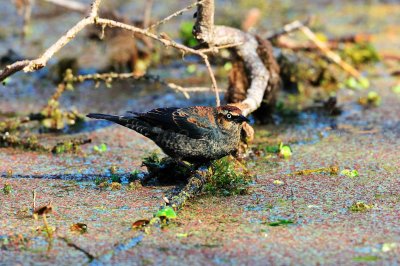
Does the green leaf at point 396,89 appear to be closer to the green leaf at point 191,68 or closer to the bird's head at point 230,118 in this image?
the green leaf at point 191,68

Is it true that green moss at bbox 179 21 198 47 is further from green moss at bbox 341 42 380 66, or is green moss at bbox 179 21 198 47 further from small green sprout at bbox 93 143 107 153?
small green sprout at bbox 93 143 107 153

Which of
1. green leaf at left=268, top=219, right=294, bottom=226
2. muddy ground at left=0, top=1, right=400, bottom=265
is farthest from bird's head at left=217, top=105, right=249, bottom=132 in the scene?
green leaf at left=268, top=219, right=294, bottom=226

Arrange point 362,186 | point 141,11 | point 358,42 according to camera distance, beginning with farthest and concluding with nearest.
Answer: point 141,11 < point 358,42 < point 362,186

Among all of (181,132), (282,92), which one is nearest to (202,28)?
(181,132)

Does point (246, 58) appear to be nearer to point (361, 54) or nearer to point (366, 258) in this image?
point (361, 54)

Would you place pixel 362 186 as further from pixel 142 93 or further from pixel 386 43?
pixel 386 43

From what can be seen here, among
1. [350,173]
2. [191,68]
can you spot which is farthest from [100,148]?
[191,68]

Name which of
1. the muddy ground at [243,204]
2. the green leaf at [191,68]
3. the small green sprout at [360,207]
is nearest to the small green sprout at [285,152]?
the muddy ground at [243,204]
